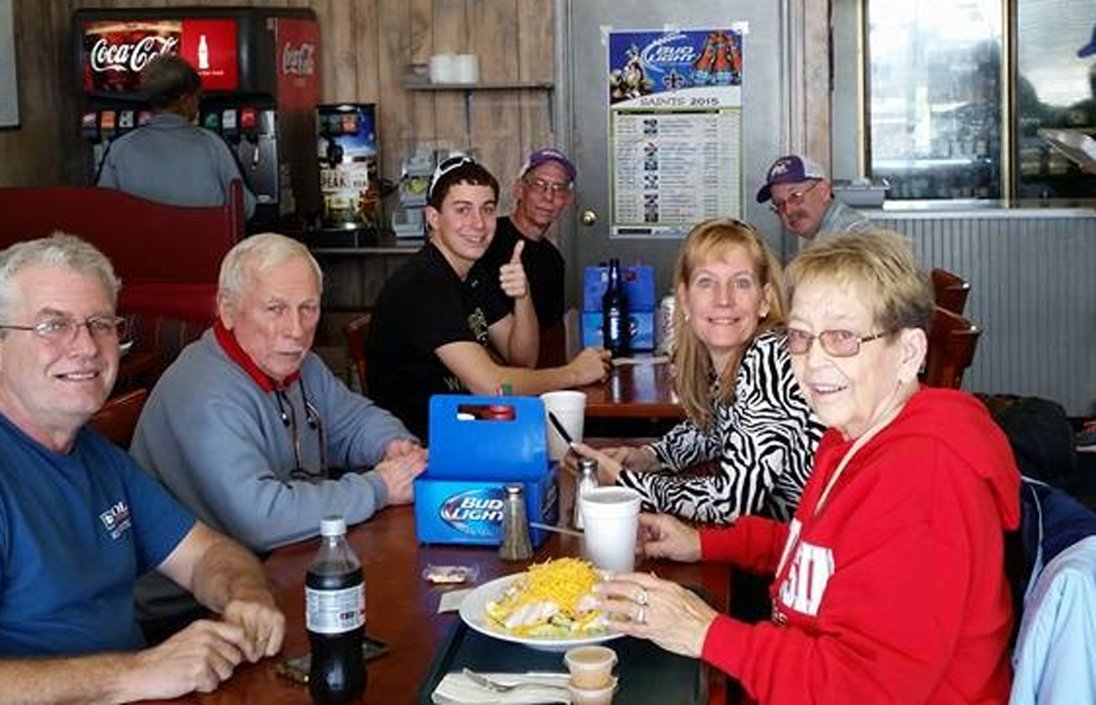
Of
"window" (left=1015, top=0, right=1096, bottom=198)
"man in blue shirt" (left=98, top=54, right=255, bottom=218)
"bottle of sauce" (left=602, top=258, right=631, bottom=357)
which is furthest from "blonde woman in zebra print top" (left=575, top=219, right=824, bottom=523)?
"window" (left=1015, top=0, right=1096, bottom=198)

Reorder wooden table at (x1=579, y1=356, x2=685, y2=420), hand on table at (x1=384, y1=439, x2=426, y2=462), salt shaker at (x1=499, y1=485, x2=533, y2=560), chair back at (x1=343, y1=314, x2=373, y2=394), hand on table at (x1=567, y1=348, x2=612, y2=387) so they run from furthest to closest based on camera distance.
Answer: chair back at (x1=343, y1=314, x2=373, y2=394), hand on table at (x1=567, y1=348, x2=612, y2=387), wooden table at (x1=579, y1=356, x2=685, y2=420), hand on table at (x1=384, y1=439, x2=426, y2=462), salt shaker at (x1=499, y1=485, x2=533, y2=560)

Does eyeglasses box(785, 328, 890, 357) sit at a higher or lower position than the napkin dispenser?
higher

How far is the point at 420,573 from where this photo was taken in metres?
2.27

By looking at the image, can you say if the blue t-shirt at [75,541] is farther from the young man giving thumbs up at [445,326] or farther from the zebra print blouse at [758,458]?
the young man giving thumbs up at [445,326]

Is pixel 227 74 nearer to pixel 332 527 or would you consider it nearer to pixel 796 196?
pixel 796 196

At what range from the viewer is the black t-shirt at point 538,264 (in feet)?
16.9

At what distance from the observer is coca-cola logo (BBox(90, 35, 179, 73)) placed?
20.7 feet

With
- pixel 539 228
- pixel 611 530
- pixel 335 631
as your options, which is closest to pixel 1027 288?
pixel 539 228

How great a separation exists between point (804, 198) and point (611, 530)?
3.47m

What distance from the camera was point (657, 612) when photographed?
1858mm

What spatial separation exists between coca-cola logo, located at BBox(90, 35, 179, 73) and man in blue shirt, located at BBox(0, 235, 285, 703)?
4.34 m

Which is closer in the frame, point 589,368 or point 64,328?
point 64,328

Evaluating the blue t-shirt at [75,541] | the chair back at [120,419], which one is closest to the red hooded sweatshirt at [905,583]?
the blue t-shirt at [75,541]

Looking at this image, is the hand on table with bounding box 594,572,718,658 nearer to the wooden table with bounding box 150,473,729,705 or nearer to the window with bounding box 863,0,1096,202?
the wooden table with bounding box 150,473,729,705
